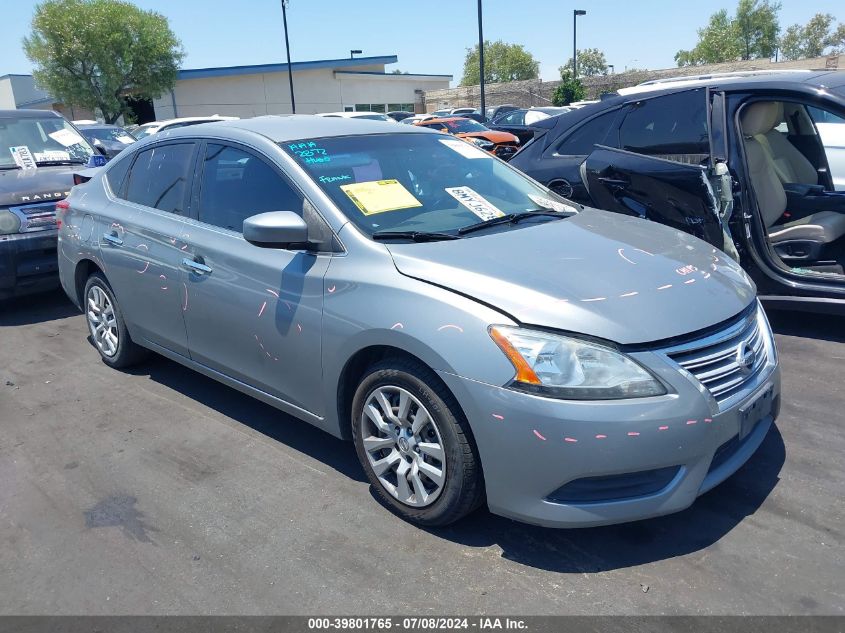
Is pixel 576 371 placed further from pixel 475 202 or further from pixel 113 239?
pixel 113 239

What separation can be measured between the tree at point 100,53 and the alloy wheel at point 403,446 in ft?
135

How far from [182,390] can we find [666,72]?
41116mm

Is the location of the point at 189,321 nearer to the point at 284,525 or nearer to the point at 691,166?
the point at 284,525

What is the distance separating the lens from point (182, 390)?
188 inches

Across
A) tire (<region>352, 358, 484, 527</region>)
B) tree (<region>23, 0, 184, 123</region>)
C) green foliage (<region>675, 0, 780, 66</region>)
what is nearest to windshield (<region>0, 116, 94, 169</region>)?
tire (<region>352, 358, 484, 527</region>)

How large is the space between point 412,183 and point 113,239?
2232mm

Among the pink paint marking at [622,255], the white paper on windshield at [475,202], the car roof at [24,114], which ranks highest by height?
the car roof at [24,114]

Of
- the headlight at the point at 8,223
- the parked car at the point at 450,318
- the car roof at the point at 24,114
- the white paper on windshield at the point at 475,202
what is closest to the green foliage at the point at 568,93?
the car roof at the point at 24,114

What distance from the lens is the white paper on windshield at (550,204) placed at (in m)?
3.96

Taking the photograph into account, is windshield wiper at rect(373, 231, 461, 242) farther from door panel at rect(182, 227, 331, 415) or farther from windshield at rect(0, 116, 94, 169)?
windshield at rect(0, 116, 94, 169)

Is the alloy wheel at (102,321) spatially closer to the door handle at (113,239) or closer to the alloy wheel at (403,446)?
the door handle at (113,239)

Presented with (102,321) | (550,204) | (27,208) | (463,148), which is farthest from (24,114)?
(550,204)

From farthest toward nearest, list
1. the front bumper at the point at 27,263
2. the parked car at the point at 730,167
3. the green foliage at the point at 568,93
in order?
the green foliage at the point at 568,93 → the front bumper at the point at 27,263 → the parked car at the point at 730,167

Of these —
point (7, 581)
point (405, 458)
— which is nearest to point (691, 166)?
point (405, 458)
